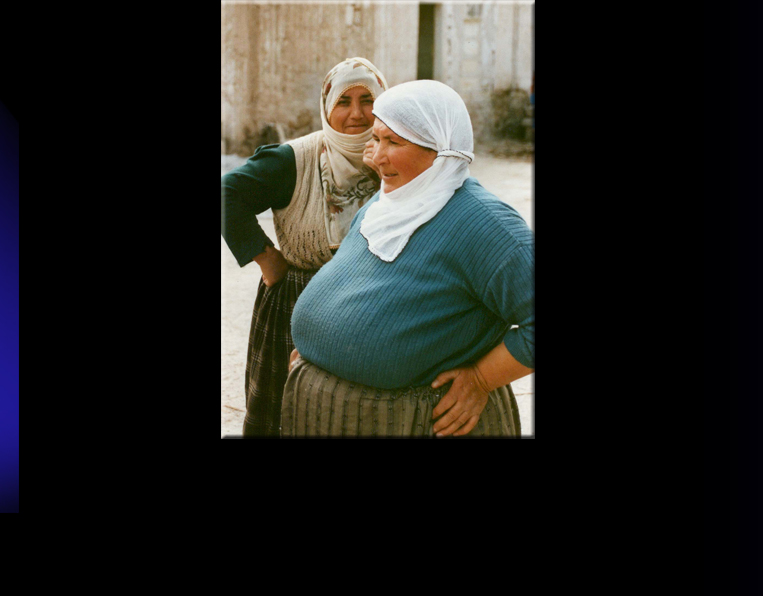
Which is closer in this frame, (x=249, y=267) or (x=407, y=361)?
(x=407, y=361)

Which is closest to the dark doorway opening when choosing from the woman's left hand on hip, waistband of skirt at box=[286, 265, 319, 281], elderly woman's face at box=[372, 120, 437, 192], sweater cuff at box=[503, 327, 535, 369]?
elderly woman's face at box=[372, 120, 437, 192]

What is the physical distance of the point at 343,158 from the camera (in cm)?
291

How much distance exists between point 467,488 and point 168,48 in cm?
191

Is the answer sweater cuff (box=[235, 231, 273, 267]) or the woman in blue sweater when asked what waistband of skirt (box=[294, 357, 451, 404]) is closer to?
the woman in blue sweater

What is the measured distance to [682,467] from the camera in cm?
293

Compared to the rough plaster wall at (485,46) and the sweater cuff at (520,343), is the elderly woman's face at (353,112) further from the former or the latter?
the sweater cuff at (520,343)

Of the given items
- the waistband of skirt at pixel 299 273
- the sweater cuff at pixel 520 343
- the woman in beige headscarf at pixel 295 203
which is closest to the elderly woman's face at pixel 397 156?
the woman in beige headscarf at pixel 295 203

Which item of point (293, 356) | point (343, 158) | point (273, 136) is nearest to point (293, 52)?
point (273, 136)

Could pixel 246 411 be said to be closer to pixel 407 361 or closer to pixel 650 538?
pixel 407 361

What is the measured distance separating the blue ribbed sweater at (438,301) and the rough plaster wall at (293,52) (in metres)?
0.57

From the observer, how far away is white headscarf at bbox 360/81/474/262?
2.77 metres

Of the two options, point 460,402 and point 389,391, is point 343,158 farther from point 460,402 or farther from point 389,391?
point 460,402

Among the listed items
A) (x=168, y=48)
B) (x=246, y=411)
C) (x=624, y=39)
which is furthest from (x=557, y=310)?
(x=168, y=48)

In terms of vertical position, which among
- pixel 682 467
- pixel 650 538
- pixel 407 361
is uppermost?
pixel 407 361
